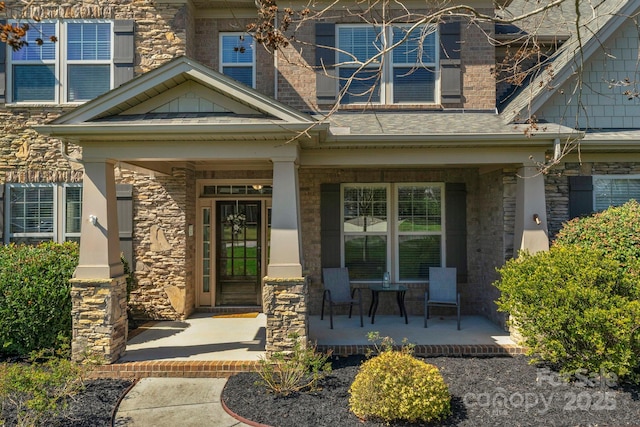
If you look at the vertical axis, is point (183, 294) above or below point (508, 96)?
below

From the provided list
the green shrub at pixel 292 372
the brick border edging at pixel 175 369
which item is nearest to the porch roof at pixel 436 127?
the green shrub at pixel 292 372

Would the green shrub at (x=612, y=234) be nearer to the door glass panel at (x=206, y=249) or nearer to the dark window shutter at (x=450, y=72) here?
the dark window shutter at (x=450, y=72)

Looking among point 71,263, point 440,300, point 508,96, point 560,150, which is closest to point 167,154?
point 71,263

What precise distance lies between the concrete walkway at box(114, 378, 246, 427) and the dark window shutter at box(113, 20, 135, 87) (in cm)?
545

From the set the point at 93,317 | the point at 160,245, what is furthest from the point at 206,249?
the point at 93,317

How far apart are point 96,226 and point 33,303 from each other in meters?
1.43

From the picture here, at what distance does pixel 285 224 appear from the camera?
18.5 feet

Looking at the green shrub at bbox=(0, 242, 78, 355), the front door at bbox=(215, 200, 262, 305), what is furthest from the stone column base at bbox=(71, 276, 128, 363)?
the front door at bbox=(215, 200, 262, 305)

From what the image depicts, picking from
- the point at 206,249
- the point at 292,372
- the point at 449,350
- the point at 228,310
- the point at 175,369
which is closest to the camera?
the point at 292,372

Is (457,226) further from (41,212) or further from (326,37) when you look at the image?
(41,212)

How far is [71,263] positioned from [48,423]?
8.59ft

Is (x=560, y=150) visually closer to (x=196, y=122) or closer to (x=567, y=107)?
(x=567, y=107)

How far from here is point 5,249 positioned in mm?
6473

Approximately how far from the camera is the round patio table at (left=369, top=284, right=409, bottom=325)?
7400 millimetres
